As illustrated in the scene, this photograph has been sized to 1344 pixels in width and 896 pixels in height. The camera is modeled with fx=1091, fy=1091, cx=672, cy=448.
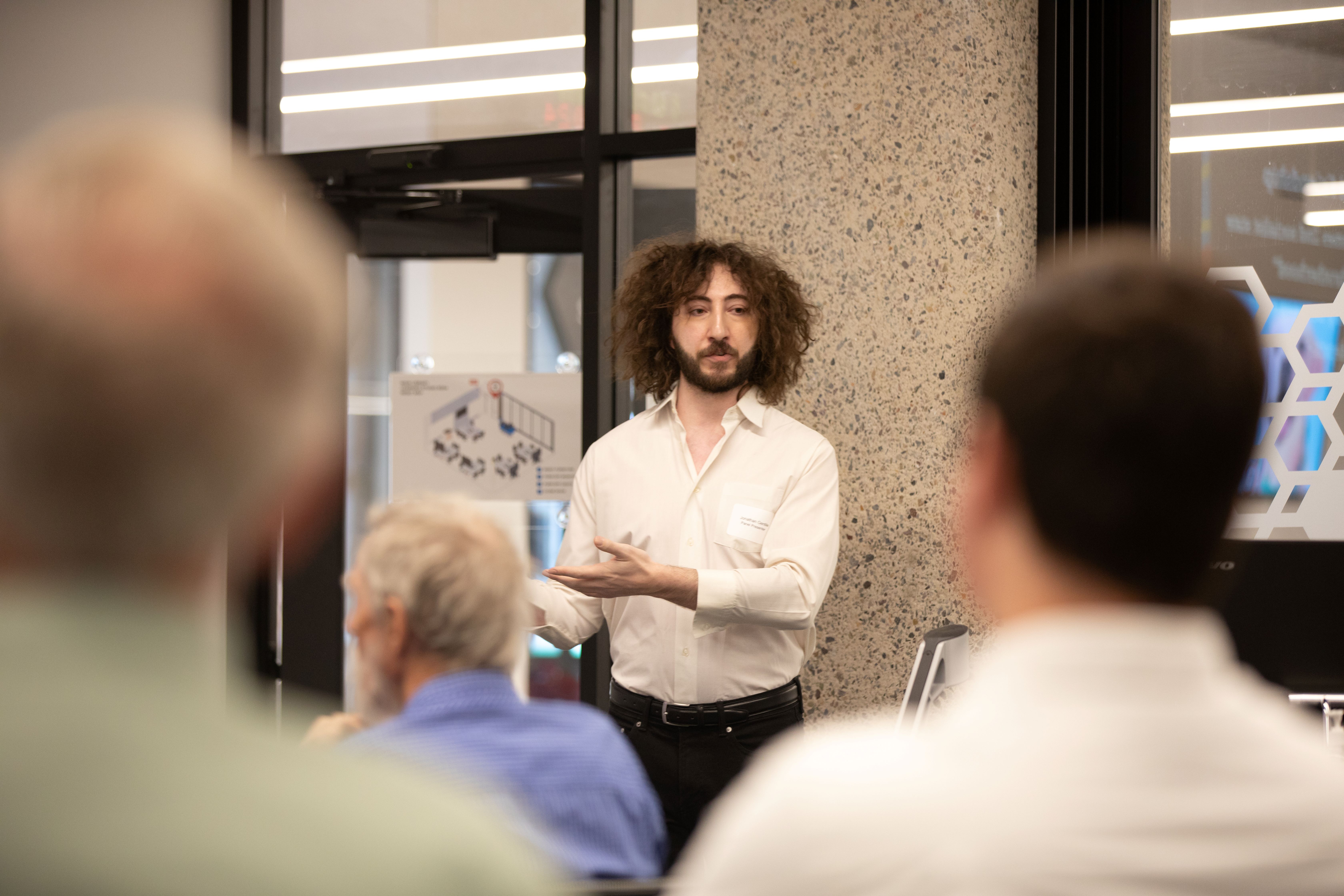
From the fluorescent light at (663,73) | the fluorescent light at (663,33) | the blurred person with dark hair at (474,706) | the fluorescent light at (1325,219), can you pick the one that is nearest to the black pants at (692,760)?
the blurred person with dark hair at (474,706)

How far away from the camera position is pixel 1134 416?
0.60 meters

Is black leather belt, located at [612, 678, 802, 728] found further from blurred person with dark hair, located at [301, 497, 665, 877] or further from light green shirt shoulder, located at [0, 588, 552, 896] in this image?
light green shirt shoulder, located at [0, 588, 552, 896]

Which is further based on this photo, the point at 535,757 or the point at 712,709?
the point at 712,709

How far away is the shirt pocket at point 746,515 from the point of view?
8.66 feet

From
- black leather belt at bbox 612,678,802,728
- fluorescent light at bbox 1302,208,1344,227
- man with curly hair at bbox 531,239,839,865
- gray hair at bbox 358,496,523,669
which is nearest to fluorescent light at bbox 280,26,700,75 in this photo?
man with curly hair at bbox 531,239,839,865

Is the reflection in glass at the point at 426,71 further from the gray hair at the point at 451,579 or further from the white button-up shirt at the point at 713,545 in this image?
the gray hair at the point at 451,579

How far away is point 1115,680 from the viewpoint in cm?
59

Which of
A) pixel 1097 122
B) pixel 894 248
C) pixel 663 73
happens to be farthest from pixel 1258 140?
pixel 663 73

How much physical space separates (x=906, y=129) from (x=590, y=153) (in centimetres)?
123

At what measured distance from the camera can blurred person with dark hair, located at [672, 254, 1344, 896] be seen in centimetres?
57

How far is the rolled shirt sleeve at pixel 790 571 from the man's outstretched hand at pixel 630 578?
1.4 inches

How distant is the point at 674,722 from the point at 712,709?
0.10 meters

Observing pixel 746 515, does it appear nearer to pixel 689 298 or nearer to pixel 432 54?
pixel 689 298

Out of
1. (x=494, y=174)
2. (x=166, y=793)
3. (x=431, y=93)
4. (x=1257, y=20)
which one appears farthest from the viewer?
(x=431, y=93)
